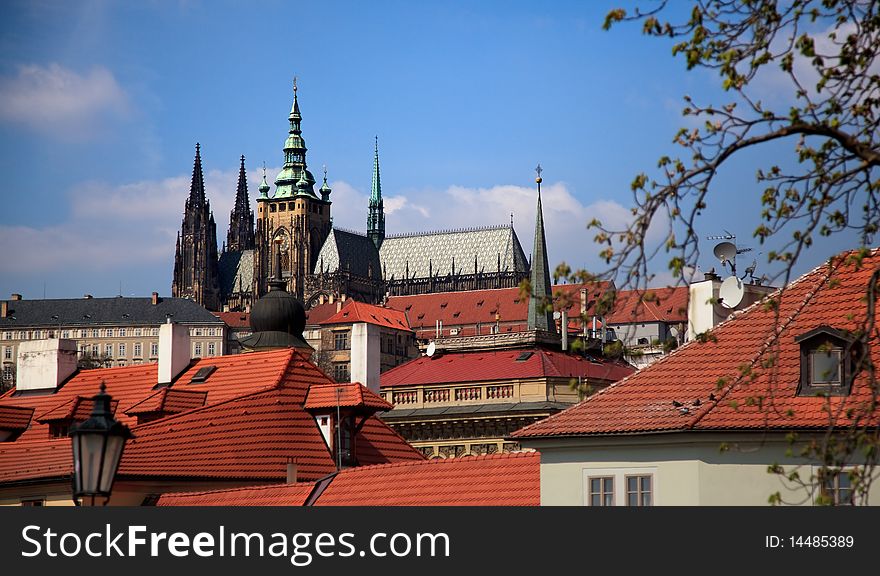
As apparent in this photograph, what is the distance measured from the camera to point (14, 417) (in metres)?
47.7

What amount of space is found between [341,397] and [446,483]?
9041 millimetres

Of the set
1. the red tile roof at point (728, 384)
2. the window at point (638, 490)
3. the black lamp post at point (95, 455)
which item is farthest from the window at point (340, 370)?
the black lamp post at point (95, 455)

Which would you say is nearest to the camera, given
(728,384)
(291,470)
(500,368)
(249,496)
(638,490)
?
(728,384)

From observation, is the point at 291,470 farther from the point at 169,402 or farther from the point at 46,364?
the point at 46,364

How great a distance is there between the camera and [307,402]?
41719 mm

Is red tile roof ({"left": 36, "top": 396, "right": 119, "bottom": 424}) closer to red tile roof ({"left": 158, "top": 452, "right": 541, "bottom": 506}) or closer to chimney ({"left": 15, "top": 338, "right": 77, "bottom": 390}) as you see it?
chimney ({"left": 15, "top": 338, "right": 77, "bottom": 390})

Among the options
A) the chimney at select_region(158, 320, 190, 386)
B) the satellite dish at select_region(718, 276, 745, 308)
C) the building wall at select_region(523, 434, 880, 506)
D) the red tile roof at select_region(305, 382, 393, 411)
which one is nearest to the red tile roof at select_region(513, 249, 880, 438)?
the building wall at select_region(523, 434, 880, 506)

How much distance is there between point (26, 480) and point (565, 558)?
1994 cm

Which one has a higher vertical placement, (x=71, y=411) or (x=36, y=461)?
(x=71, y=411)

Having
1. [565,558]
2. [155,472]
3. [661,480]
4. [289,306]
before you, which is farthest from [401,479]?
[289,306]

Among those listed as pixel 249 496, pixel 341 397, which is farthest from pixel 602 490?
pixel 341 397

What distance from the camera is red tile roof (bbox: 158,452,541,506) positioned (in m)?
31.0

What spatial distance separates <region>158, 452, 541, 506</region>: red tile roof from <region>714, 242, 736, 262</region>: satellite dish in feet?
20.3

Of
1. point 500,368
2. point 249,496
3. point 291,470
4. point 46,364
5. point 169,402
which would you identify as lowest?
point 249,496
